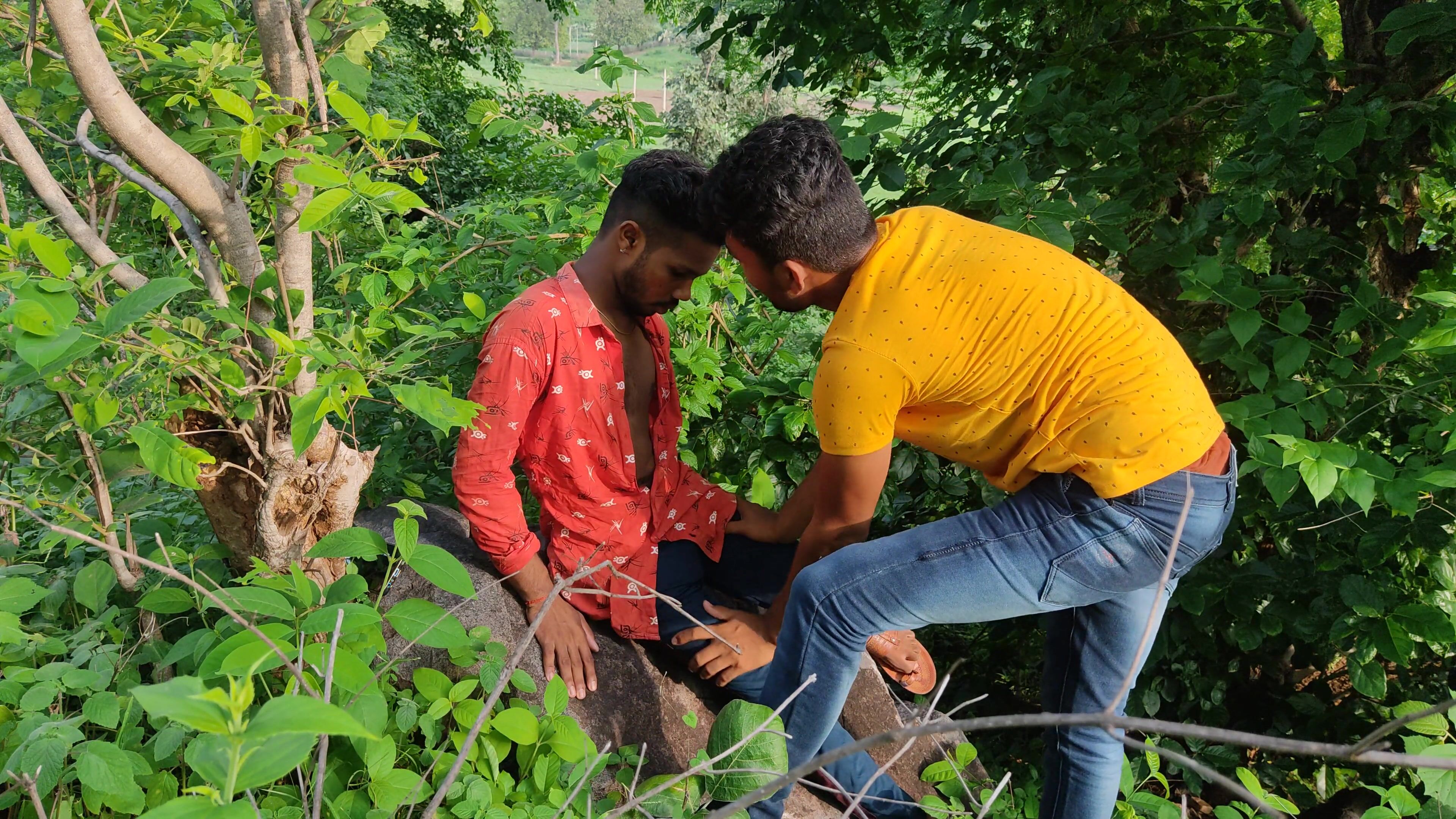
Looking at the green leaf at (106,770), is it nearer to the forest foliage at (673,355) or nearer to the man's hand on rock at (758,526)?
the forest foliage at (673,355)

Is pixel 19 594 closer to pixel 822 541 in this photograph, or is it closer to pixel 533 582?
pixel 533 582

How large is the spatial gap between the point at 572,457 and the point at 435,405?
70 centimetres

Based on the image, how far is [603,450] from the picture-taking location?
2.39 m

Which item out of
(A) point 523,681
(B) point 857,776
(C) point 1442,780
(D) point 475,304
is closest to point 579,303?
(D) point 475,304

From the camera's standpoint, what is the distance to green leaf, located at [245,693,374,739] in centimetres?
85

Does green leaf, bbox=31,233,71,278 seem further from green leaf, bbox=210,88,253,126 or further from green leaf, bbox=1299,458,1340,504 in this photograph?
green leaf, bbox=1299,458,1340,504

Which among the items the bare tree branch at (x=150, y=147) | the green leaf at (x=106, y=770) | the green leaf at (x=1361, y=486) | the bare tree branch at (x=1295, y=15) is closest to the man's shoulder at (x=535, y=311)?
the bare tree branch at (x=150, y=147)

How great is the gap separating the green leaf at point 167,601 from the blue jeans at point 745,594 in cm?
110

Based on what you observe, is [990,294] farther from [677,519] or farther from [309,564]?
[309,564]

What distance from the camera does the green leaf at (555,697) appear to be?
6.37 feet

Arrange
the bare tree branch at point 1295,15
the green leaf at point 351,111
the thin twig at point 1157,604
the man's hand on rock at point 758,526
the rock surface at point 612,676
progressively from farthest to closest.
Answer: the bare tree branch at point 1295,15, the man's hand on rock at point 758,526, the rock surface at point 612,676, the green leaf at point 351,111, the thin twig at point 1157,604

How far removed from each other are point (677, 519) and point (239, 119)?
1.56 meters

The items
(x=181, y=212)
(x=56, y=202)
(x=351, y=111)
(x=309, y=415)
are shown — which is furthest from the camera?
(x=181, y=212)

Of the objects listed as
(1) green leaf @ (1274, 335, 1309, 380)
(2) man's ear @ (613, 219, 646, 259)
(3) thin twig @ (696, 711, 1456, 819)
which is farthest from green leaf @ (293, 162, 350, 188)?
(1) green leaf @ (1274, 335, 1309, 380)
